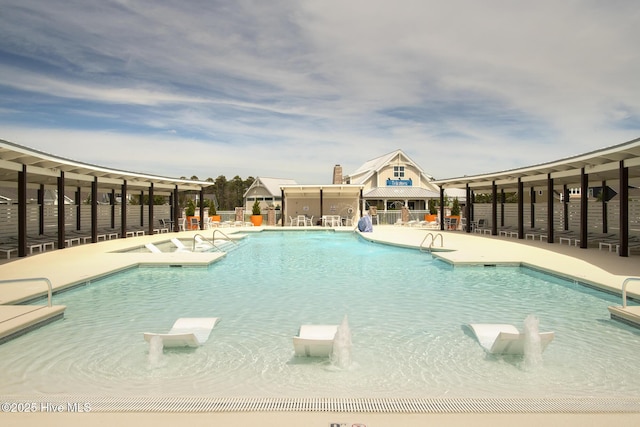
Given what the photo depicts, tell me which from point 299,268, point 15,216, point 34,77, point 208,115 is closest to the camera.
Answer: point 299,268

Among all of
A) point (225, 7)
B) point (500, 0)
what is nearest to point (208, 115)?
point (225, 7)

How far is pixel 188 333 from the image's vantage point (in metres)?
5.05

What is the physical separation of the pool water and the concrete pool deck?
520 millimetres

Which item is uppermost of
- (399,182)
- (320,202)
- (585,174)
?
(399,182)

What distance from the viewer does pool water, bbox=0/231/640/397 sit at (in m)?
4.04

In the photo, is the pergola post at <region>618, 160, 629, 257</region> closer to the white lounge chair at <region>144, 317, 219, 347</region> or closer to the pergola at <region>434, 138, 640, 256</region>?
the pergola at <region>434, 138, 640, 256</region>

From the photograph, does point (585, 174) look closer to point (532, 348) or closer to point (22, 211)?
point (532, 348)

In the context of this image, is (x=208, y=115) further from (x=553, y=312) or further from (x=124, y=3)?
(x=553, y=312)

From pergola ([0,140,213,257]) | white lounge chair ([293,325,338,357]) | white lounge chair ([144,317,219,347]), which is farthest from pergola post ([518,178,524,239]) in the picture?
pergola ([0,140,213,257])

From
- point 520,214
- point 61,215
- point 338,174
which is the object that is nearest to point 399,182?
point 338,174

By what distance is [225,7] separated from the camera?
14953mm

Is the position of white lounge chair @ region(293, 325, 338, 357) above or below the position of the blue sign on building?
below

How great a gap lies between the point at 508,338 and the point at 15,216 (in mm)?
15998

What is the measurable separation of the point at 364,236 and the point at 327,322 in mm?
13535
